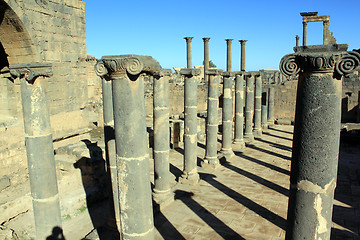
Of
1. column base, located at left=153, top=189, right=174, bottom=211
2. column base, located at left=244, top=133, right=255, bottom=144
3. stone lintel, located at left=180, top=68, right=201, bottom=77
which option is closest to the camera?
column base, located at left=153, top=189, right=174, bottom=211

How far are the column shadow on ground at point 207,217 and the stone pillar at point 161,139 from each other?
54 cm

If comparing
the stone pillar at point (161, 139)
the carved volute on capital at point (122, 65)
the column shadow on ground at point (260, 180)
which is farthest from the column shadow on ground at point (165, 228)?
the carved volute on capital at point (122, 65)

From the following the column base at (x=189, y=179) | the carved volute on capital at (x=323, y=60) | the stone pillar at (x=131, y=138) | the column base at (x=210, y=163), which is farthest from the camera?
the column base at (x=210, y=163)

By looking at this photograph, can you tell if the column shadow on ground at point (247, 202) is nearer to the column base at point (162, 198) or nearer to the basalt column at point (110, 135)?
the column base at point (162, 198)

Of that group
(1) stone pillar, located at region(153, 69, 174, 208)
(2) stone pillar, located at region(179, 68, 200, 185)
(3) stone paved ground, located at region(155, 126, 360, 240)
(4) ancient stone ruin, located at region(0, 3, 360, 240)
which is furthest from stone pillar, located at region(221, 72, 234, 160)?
(1) stone pillar, located at region(153, 69, 174, 208)

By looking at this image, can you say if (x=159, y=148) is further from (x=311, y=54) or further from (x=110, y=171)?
(x=311, y=54)

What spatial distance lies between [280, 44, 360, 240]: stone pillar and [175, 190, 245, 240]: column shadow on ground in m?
3.13

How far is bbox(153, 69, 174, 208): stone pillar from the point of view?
839 cm

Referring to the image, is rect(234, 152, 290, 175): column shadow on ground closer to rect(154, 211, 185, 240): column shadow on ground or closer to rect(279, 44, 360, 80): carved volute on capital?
rect(154, 211, 185, 240): column shadow on ground

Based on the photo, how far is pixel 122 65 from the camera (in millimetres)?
4129

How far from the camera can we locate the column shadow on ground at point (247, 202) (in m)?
7.42

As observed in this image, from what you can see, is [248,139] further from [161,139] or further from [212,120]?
[161,139]

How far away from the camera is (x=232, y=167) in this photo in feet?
39.9

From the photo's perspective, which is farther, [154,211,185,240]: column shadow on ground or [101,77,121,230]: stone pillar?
[154,211,185,240]: column shadow on ground
